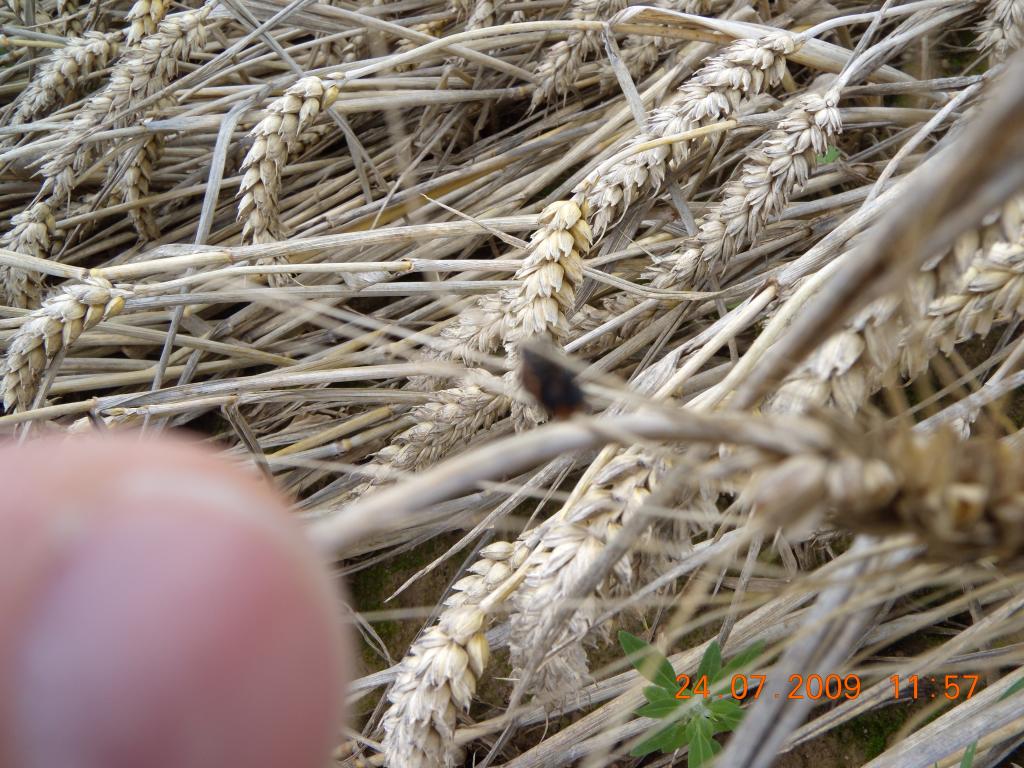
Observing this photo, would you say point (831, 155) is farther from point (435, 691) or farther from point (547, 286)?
point (435, 691)

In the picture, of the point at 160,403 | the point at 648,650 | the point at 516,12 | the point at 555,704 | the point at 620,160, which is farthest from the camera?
the point at 516,12

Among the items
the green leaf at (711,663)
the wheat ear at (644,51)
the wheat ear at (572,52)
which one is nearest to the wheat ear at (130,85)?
the wheat ear at (572,52)

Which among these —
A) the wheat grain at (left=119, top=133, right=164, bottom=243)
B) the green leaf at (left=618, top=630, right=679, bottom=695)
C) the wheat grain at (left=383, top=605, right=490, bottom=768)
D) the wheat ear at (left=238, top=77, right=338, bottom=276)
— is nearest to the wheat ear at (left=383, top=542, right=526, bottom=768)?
the wheat grain at (left=383, top=605, right=490, bottom=768)

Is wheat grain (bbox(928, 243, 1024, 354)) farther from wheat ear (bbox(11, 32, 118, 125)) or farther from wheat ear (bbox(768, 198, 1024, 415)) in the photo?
wheat ear (bbox(11, 32, 118, 125))

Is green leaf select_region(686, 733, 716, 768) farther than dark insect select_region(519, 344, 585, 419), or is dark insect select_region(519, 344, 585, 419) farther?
green leaf select_region(686, 733, 716, 768)

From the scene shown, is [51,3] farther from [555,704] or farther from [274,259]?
[555,704]

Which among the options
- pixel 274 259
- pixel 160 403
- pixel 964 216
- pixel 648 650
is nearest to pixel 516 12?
pixel 274 259
